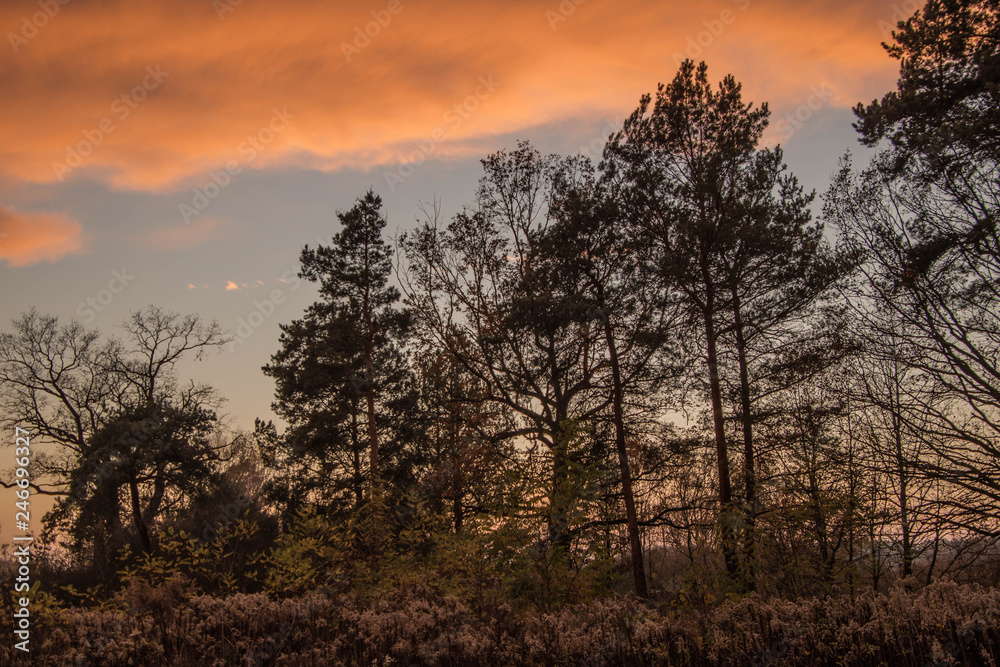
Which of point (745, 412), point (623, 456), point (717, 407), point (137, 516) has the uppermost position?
point (717, 407)

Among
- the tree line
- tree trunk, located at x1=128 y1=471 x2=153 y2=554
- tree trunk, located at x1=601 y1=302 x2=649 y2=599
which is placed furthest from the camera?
tree trunk, located at x1=128 y1=471 x2=153 y2=554

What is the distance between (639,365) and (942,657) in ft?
44.1

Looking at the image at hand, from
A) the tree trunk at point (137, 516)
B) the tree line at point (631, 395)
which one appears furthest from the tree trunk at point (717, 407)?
the tree trunk at point (137, 516)

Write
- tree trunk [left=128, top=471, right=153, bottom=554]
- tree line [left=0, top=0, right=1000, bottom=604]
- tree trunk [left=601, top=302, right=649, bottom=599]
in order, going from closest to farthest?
tree line [left=0, top=0, right=1000, bottom=604]
tree trunk [left=601, top=302, right=649, bottom=599]
tree trunk [left=128, top=471, right=153, bottom=554]

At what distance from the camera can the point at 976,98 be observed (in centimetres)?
1054

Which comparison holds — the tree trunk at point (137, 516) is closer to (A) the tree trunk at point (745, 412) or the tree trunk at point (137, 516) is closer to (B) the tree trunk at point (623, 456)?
(B) the tree trunk at point (623, 456)

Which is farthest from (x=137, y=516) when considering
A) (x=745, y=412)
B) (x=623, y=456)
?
(x=745, y=412)

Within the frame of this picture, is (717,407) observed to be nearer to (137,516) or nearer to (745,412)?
(745,412)

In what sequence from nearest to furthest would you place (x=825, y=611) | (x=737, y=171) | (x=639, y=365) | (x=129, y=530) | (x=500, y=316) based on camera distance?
(x=825, y=611) → (x=737, y=171) → (x=639, y=365) → (x=500, y=316) → (x=129, y=530)

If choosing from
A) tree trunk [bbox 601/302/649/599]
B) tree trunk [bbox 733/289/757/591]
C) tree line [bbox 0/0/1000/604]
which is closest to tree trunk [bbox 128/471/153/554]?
tree line [bbox 0/0/1000/604]

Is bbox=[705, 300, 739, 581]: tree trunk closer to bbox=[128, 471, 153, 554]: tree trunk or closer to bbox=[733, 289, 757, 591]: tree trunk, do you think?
bbox=[733, 289, 757, 591]: tree trunk

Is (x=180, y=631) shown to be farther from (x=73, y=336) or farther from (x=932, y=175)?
(x=73, y=336)

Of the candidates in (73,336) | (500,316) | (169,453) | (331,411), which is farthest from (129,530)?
(500,316)

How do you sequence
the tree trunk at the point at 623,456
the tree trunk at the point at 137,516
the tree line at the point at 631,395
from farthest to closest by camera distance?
1. the tree trunk at the point at 137,516
2. the tree trunk at the point at 623,456
3. the tree line at the point at 631,395
